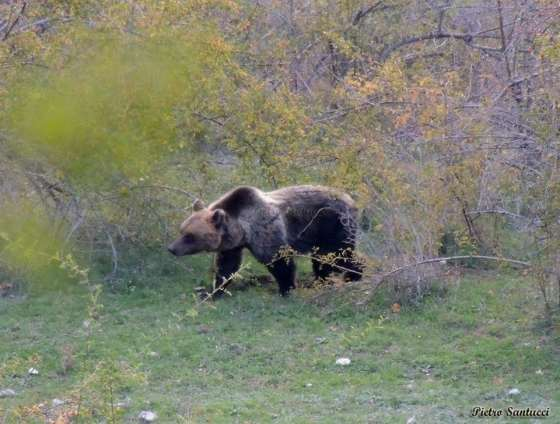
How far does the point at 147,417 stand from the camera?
7.76 meters

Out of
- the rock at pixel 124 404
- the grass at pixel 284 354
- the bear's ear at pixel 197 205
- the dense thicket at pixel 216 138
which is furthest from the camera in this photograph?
the bear's ear at pixel 197 205

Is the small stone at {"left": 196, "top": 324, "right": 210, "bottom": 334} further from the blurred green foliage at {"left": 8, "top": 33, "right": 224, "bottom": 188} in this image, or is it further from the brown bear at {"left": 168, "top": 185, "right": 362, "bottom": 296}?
the blurred green foliage at {"left": 8, "top": 33, "right": 224, "bottom": 188}

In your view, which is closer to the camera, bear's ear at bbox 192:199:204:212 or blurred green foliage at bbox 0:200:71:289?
blurred green foliage at bbox 0:200:71:289

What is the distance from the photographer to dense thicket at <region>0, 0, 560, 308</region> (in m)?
10.2

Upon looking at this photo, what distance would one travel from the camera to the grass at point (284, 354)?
25.9 ft

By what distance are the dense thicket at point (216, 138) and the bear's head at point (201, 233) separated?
0.75 meters

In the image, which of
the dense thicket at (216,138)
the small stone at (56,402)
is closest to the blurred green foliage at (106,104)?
the dense thicket at (216,138)

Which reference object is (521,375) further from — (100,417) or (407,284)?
(100,417)

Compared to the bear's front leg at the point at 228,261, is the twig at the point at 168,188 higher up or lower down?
higher up

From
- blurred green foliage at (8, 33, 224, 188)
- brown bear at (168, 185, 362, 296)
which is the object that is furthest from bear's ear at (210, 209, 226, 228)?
blurred green foliage at (8, 33, 224, 188)

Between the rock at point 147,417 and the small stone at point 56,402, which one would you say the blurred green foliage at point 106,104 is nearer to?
the small stone at point 56,402

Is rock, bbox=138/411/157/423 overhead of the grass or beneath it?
overhead

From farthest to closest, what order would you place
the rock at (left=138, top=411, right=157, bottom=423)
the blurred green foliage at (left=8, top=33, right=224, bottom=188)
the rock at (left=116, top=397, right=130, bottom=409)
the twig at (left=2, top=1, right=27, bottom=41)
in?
the blurred green foliage at (left=8, top=33, right=224, bottom=188) < the twig at (left=2, top=1, right=27, bottom=41) < the rock at (left=116, top=397, right=130, bottom=409) < the rock at (left=138, top=411, right=157, bottom=423)

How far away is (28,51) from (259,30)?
489 cm
